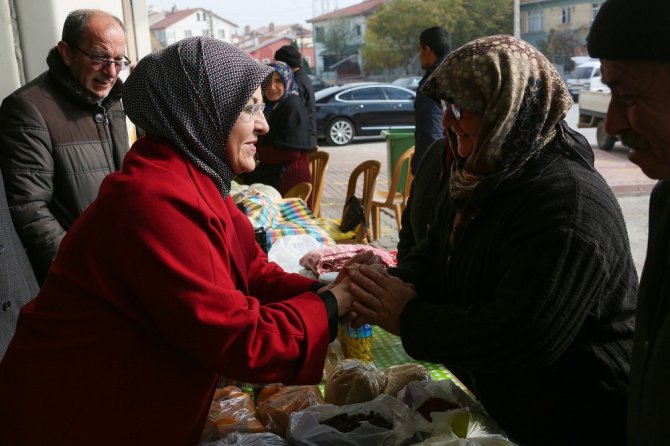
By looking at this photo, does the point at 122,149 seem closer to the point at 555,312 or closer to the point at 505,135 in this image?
the point at 505,135

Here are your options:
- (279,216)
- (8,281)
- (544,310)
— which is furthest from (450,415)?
(279,216)

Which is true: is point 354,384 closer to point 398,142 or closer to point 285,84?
point 285,84

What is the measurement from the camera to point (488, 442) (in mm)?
1600

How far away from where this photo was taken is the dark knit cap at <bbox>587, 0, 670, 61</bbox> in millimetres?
1215

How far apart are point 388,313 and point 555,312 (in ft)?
1.71

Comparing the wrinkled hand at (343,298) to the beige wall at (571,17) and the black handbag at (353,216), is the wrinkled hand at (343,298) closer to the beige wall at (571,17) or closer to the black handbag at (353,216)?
the black handbag at (353,216)

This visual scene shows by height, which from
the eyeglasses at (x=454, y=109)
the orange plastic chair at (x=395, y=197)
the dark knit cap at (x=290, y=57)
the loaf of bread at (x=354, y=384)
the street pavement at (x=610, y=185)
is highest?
the eyeglasses at (x=454, y=109)

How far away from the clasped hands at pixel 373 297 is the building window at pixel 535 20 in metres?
53.7

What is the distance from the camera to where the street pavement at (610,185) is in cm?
784

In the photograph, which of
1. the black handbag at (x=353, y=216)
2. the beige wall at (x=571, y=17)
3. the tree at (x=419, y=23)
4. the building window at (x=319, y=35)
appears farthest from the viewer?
the building window at (x=319, y=35)

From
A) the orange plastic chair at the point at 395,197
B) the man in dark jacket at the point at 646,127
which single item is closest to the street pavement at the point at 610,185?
the orange plastic chair at the point at 395,197

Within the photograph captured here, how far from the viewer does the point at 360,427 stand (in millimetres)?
1716

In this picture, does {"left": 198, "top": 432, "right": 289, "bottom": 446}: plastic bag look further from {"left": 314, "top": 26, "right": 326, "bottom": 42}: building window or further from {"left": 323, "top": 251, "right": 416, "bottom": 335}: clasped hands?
{"left": 314, "top": 26, "right": 326, "bottom": 42}: building window

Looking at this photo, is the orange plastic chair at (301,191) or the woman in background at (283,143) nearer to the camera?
the orange plastic chair at (301,191)
